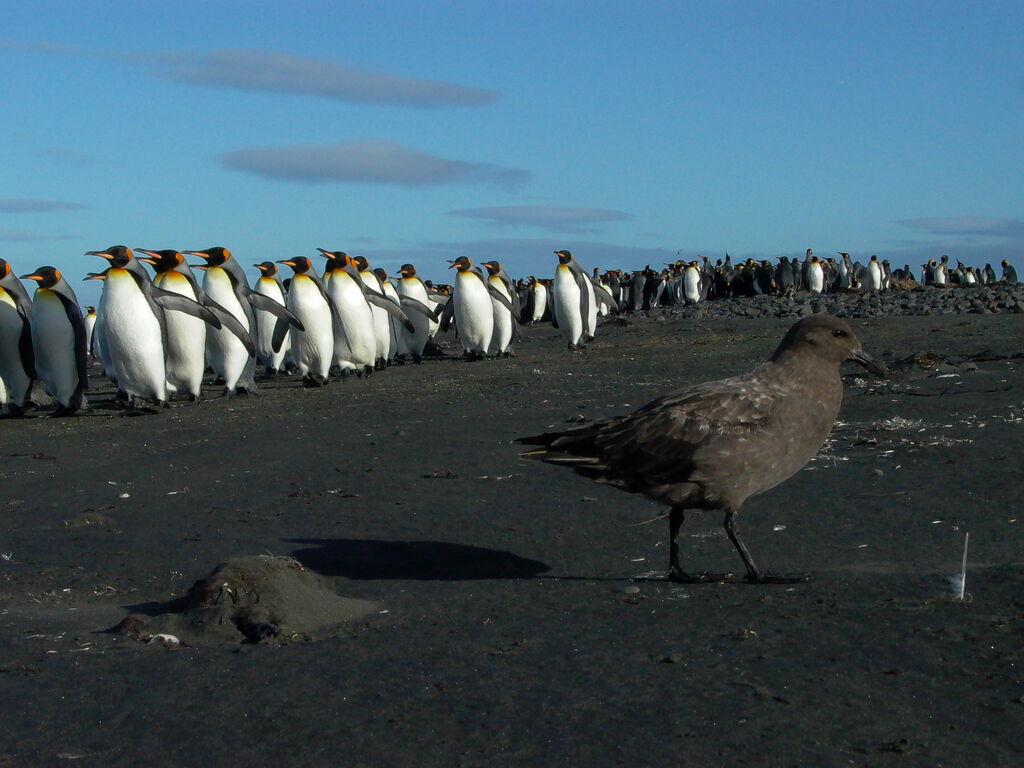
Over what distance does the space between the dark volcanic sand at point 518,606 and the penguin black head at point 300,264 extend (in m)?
6.31

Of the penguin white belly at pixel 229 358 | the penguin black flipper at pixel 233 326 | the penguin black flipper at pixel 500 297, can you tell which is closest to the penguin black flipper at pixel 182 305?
the penguin black flipper at pixel 233 326

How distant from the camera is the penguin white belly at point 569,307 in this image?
64.0ft

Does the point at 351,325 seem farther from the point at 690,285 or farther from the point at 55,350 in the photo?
the point at 690,285

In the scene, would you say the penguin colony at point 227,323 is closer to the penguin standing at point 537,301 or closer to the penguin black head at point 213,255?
the penguin black head at point 213,255

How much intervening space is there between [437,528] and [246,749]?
2.75 m

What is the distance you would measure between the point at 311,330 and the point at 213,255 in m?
1.50

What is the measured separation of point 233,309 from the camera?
1411 cm

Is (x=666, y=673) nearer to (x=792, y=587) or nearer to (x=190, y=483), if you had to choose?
(x=792, y=587)

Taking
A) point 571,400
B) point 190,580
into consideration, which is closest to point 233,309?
point 571,400

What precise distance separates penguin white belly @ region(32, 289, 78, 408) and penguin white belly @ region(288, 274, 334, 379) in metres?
2.97

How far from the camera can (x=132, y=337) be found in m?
11.7

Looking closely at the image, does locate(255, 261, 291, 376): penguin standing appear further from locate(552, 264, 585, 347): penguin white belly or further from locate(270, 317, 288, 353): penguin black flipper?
locate(552, 264, 585, 347): penguin white belly

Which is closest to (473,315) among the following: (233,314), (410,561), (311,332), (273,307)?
(311,332)

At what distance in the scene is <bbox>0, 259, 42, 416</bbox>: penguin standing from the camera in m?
12.4
